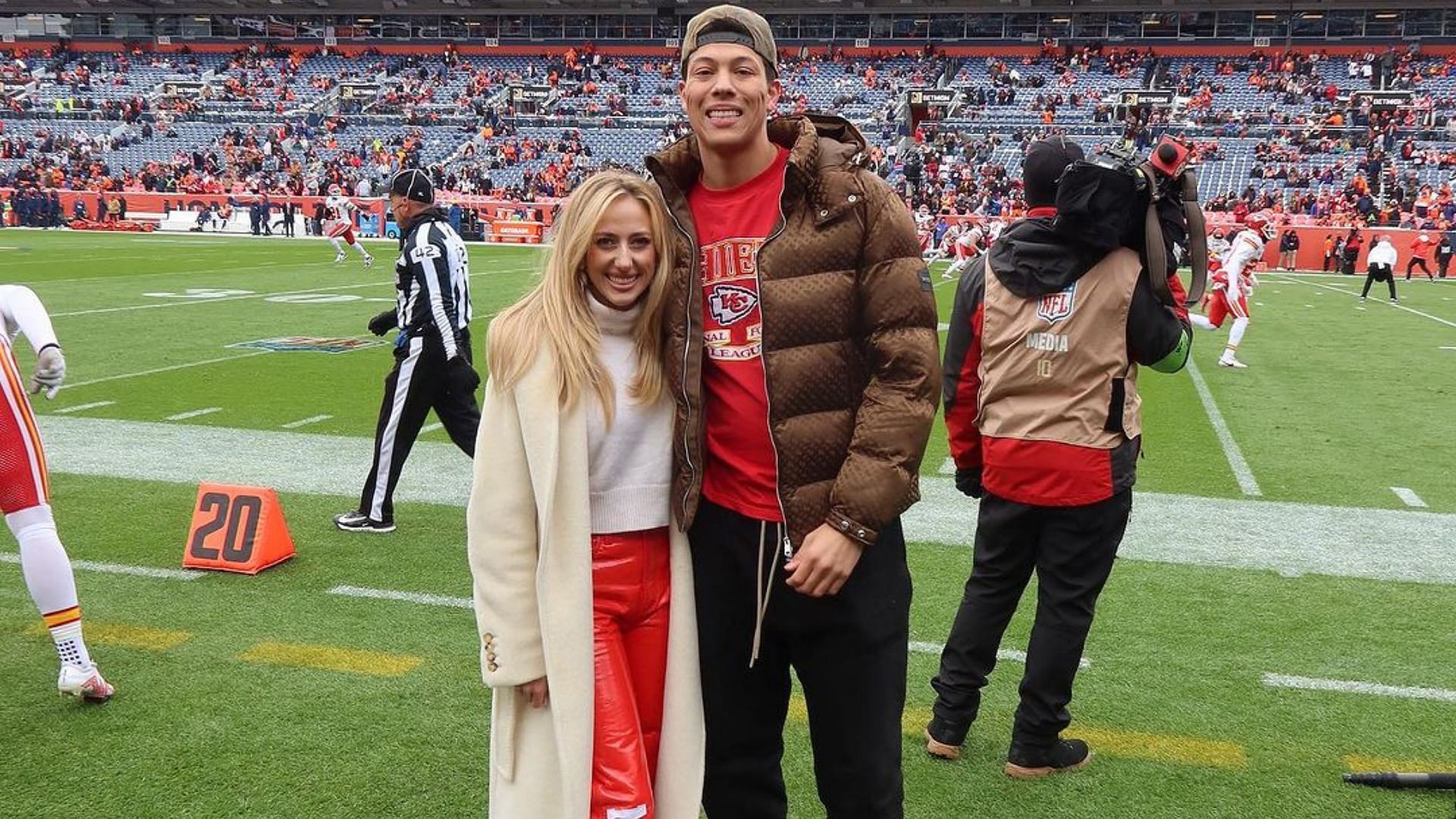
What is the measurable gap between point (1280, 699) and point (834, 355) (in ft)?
9.08

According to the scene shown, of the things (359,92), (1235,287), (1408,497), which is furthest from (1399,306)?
(359,92)

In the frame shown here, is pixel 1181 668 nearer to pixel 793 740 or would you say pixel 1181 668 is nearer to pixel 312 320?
pixel 793 740

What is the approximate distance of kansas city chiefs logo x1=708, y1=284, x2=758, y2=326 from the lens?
7.41 ft

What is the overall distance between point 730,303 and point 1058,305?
1423 mm

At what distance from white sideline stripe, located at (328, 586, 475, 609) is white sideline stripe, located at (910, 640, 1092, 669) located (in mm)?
1862

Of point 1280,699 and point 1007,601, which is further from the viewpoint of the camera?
point 1280,699

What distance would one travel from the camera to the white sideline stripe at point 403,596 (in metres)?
4.93

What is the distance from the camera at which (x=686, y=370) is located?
225 cm

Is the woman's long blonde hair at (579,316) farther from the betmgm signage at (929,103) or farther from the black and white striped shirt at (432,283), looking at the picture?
the betmgm signage at (929,103)

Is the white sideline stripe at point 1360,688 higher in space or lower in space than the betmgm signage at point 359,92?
lower

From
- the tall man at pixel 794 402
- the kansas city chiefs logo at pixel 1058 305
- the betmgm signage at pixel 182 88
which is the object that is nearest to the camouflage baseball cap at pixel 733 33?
the tall man at pixel 794 402

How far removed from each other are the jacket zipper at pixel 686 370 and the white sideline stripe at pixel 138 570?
12.3 ft

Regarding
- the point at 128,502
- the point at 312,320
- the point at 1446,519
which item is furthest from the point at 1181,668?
the point at 312,320

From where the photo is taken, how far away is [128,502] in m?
6.38
